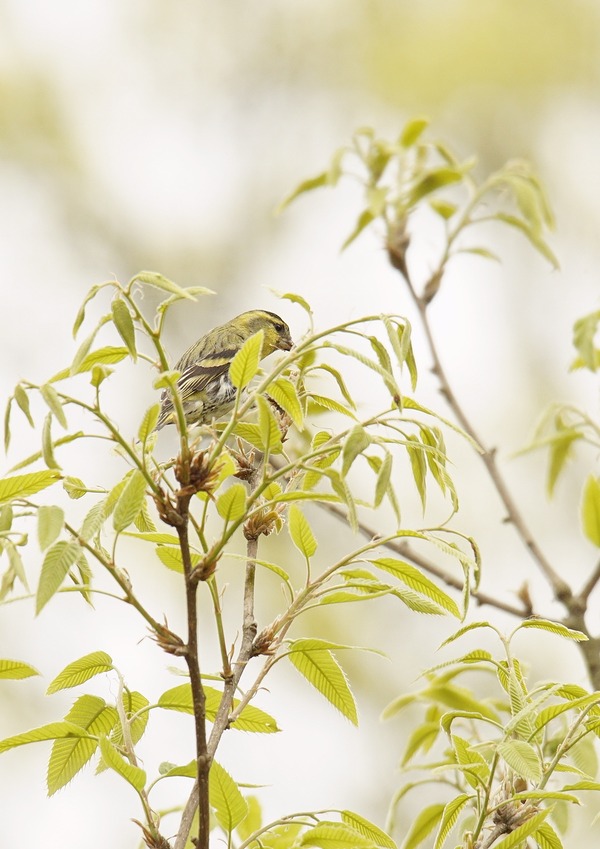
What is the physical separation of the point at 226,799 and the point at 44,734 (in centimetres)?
23

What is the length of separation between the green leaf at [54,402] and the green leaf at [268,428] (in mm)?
196

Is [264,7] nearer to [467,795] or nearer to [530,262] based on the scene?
[530,262]

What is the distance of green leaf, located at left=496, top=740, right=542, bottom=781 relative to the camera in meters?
1.12

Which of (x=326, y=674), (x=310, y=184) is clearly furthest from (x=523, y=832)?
(x=310, y=184)

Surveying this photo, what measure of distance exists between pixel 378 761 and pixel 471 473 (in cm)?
224

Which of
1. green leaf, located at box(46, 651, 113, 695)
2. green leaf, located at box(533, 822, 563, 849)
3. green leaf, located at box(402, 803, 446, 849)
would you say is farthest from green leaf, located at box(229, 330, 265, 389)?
green leaf, located at box(402, 803, 446, 849)

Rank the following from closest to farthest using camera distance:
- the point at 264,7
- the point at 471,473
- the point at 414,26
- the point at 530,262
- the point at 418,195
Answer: the point at 418,195
the point at 471,473
the point at 530,262
the point at 414,26
the point at 264,7

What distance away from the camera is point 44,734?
4.00 feet

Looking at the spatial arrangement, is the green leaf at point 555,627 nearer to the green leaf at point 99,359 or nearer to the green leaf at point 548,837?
the green leaf at point 548,837

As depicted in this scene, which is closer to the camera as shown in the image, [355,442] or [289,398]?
[355,442]

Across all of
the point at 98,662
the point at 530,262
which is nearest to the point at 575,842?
the point at 98,662

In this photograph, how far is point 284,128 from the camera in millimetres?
10258

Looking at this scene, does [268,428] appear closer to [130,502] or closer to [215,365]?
[130,502]

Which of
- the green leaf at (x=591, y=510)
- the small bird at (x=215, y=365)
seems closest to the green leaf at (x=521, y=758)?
the green leaf at (x=591, y=510)
